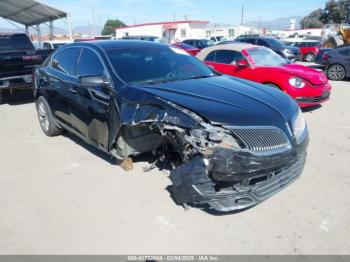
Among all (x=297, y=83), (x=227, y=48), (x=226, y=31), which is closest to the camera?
(x=297, y=83)

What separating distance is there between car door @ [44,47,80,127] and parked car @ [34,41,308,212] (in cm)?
2

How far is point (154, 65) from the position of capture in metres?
4.24

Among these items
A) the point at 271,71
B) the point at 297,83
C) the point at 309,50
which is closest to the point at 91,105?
the point at 271,71

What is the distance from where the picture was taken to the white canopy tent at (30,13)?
14.6 metres

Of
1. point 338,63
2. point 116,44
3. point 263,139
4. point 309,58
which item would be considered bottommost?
point 309,58

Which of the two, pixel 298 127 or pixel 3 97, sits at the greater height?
pixel 298 127

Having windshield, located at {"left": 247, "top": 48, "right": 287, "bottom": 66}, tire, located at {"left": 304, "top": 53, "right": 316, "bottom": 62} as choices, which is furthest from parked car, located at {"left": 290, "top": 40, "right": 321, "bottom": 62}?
windshield, located at {"left": 247, "top": 48, "right": 287, "bottom": 66}

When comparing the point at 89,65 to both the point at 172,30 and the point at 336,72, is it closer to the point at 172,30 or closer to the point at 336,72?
the point at 336,72

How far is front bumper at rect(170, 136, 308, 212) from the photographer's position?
9.48ft

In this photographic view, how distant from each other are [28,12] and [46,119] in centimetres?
1340

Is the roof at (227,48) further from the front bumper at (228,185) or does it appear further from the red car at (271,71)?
the front bumper at (228,185)

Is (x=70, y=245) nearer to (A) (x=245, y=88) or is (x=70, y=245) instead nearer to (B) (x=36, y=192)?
(B) (x=36, y=192)

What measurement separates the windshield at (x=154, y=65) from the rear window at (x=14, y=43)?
23.9 ft

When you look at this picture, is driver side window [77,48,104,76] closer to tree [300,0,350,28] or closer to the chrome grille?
the chrome grille
